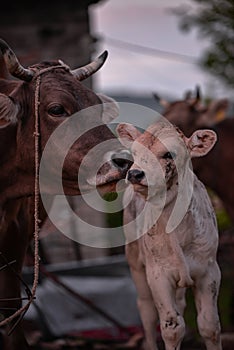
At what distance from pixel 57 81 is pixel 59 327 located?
3.16 m

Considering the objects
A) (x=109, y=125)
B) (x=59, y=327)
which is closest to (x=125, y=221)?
(x=109, y=125)

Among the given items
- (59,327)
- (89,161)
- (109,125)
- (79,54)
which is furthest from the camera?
(79,54)

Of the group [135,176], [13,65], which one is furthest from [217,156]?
[135,176]

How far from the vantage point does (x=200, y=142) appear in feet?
17.0

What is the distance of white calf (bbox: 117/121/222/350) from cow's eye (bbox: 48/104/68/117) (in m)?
0.30

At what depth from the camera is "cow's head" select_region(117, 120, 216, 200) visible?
4.93 meters

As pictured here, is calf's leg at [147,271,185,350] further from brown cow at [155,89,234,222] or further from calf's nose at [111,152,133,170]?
brown cow at [155,89,234,222]

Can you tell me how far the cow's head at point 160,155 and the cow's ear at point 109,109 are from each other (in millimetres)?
481

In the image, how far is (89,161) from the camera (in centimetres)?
518

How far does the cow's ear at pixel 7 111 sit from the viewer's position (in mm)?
5312

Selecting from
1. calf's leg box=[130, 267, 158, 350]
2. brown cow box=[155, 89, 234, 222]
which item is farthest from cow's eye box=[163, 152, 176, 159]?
brown cow box=[155, 89, 234, 222]

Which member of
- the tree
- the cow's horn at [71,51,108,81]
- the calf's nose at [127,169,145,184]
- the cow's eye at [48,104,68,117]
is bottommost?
the tree

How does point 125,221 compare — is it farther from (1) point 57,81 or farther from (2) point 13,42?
(2) point 13,42

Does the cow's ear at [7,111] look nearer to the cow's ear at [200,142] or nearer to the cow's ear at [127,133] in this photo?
the cow's ear at [127,133]
